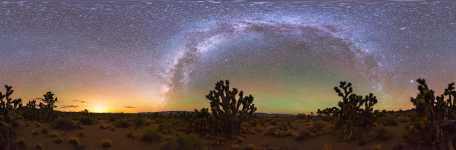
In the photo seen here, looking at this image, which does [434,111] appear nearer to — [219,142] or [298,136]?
[298,136]

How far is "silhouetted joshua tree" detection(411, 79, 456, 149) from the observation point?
1664 centimetres

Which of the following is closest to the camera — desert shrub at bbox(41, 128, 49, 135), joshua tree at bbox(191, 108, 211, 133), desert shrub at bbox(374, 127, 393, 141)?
desert shrub at bbox(374, 127, 393, 141)

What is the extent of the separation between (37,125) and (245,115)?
1132 centimetres

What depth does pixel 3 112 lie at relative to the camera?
24.0 meters

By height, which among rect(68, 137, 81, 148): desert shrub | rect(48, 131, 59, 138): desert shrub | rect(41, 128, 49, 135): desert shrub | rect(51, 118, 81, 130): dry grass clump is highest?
rect(51, 118, 81, 130): dry grass clump

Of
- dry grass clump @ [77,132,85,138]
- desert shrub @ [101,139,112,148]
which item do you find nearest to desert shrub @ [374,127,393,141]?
desert shrub @ [101,139,112,148]

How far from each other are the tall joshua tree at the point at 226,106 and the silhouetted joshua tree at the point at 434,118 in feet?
28.1

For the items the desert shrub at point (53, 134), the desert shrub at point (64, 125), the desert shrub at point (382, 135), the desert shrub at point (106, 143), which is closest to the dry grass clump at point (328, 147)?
the desert shrub at point (382, 135)

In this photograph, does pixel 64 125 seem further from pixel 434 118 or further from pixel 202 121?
pixel 434 118

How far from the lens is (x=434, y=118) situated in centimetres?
1702

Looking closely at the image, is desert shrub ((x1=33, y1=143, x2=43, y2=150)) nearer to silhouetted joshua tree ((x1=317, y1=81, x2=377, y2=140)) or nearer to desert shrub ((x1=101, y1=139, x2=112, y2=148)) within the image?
desert shrub ((x1=101, y1=139, x2=112, y2=148))

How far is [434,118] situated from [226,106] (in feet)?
32.3

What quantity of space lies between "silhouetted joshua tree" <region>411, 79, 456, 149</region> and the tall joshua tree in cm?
858

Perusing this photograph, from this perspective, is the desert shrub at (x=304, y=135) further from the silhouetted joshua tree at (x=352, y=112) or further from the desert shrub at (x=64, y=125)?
the desert shrub at (x=64, y=125)
